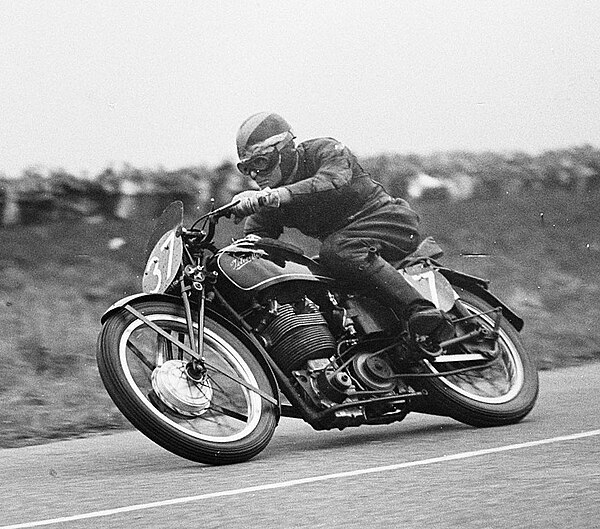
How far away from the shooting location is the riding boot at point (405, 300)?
642 cm

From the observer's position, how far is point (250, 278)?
609cm

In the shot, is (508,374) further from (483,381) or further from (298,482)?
(298,482)

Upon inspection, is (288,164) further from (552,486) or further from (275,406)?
(552,486)

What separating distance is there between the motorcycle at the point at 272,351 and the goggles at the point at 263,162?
0.36 meters

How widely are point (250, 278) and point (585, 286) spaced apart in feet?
17.2

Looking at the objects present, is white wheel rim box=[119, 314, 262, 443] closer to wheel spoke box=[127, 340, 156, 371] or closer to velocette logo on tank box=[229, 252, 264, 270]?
wheel spoke box=[127, 340, 156, 371]

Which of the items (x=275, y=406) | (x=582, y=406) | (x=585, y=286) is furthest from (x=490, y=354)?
(x=585, y=286)

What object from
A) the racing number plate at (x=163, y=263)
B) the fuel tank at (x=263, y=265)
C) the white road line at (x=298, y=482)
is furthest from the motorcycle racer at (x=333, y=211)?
the white road line at (x=298, y=482)

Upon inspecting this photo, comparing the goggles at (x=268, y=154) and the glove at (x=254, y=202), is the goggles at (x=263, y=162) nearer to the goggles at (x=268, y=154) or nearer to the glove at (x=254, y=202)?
the goggles at (x=268, y=154)

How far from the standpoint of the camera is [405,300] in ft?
21.1

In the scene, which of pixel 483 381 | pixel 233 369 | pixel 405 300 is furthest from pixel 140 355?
pixel 483 381

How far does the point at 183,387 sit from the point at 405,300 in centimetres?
125

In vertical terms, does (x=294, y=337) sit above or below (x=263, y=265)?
below

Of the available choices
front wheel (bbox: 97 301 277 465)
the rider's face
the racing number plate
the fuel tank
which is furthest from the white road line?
the rider's face
